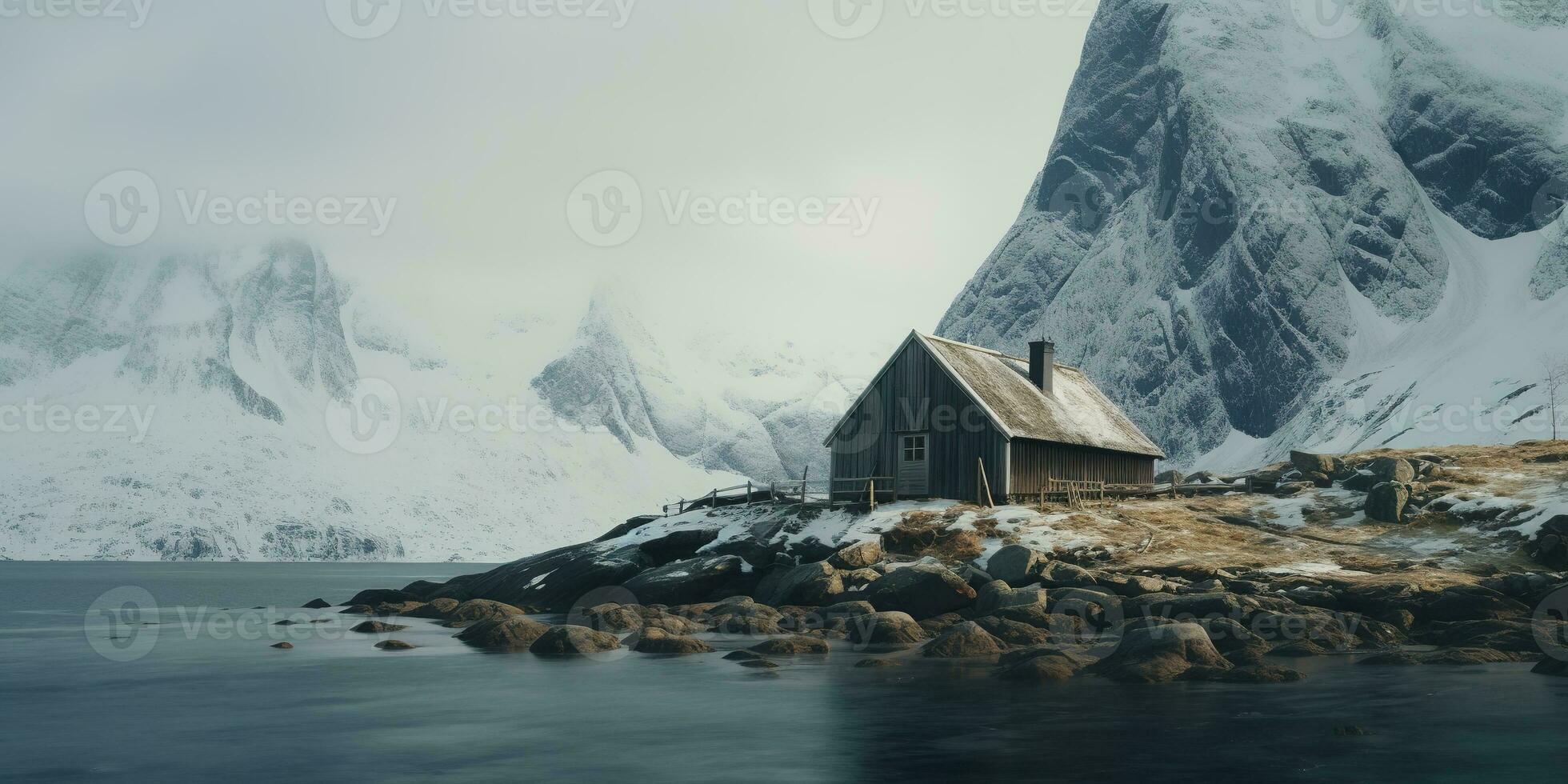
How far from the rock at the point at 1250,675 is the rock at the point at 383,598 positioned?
38.7 m

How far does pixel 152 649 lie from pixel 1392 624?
1470 inches

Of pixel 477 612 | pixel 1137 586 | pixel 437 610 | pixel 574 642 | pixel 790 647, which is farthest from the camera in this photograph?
pixel 437 610

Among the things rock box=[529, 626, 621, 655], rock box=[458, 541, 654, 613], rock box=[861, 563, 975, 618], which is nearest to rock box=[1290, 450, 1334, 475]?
rock box=[861, 563, 975, 618]

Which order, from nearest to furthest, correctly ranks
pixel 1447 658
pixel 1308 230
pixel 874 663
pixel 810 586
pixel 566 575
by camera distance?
1. pixel 1447 658
2. pixel 874 663
3. pixel 810 586
4. pixel 566 575
5. pixel 1308 230

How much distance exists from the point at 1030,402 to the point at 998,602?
18.2 m

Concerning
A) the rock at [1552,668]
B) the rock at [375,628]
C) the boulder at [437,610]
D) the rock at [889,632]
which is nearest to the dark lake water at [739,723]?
the rock at [1552,668]

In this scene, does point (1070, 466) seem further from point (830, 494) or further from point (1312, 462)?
point (1312, 462)

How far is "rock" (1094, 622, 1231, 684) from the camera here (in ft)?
84.0

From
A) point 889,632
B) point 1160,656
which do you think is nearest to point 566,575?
point 889,632

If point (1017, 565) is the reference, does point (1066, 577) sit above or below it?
below

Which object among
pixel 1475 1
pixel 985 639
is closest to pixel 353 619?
pixel 985 639

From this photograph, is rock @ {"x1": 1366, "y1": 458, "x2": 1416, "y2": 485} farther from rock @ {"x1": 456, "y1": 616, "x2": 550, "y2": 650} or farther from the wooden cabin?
rock @ {"x1": 456, "y1": 616, "x2": 550, "y2": 650}

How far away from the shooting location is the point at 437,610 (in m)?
49.2

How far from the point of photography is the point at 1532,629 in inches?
1166
